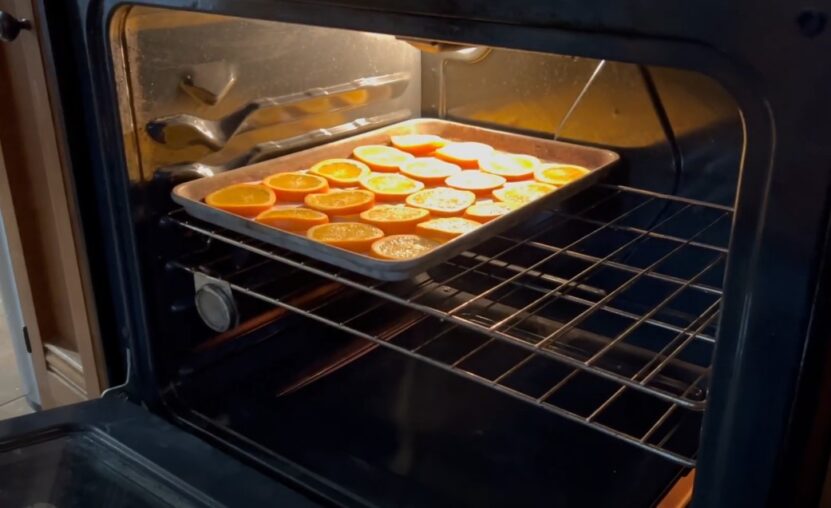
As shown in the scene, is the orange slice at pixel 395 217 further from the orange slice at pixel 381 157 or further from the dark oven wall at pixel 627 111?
the dark oven wall at pixel 627 111

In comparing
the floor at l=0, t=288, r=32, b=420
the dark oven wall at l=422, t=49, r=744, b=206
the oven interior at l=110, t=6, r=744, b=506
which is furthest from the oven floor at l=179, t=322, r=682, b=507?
the floor at l=0, t=288, r=32, b=420

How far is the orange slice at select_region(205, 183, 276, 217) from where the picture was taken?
42.0 inches

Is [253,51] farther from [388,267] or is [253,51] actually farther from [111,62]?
[388,267]

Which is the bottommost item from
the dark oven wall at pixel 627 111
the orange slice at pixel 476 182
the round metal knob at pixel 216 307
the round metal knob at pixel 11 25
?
the round metal knob at pixel 216 307

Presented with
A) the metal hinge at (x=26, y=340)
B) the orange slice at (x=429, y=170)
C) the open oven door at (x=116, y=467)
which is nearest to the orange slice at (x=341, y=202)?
the orange slice at (x=429, y=170)

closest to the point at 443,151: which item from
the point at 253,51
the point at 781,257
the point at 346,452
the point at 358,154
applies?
the point at 358,154

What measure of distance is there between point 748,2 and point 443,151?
787 mm

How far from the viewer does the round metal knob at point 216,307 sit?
1.09 meters

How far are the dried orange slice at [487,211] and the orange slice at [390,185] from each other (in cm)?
12

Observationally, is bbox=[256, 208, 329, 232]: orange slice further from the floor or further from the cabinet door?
the floor

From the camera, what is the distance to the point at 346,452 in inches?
42.6

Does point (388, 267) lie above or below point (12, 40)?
below

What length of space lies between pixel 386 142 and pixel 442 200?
250 mm

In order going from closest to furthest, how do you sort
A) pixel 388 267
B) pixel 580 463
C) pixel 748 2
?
pixel 748 2
pixel 388 267
pixel 580 463
